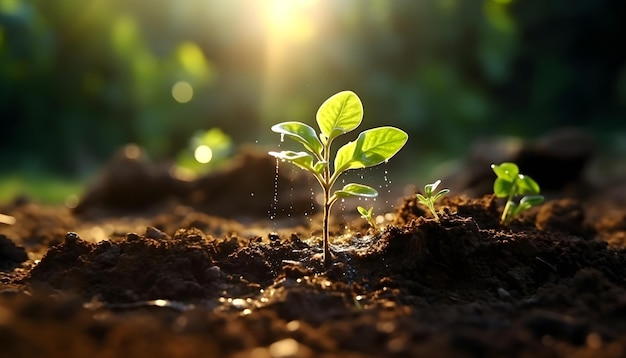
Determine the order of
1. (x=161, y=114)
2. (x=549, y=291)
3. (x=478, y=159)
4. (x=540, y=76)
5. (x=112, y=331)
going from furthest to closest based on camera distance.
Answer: (x=540, y=76) < (x=161, y=114) < (x=478, y=159) < (x=549, y=291) < (x=112, y=331)

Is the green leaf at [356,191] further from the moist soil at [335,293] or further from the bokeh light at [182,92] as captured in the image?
the bokeh light at [182,92]

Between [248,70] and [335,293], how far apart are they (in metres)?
9.47

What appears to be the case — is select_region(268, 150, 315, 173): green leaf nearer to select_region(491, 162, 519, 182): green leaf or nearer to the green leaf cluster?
the green leaf cluster

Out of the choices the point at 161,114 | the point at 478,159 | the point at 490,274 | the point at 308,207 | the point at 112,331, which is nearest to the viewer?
the point at 112,331

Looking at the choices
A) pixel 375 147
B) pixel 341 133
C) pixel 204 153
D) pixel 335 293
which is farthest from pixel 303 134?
pixel 204 153

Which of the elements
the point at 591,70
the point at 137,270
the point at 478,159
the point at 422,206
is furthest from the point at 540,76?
the point at 137,270

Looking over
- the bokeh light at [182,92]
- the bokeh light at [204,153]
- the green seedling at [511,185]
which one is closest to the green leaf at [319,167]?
the green seedling at [511,185]

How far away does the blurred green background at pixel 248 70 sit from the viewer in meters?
10.7

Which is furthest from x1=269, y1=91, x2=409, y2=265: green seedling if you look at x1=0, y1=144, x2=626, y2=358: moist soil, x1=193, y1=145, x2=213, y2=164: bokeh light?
x1=193, y1=145, x2=213, y2=164: bokeh light

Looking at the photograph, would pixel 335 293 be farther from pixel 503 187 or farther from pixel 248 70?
pixel 248 70

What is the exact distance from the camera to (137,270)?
2.20 meters

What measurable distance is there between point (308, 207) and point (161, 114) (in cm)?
646

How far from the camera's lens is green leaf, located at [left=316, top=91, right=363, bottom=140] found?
7.38ft

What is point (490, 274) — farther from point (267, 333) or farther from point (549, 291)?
point (267, 333)
